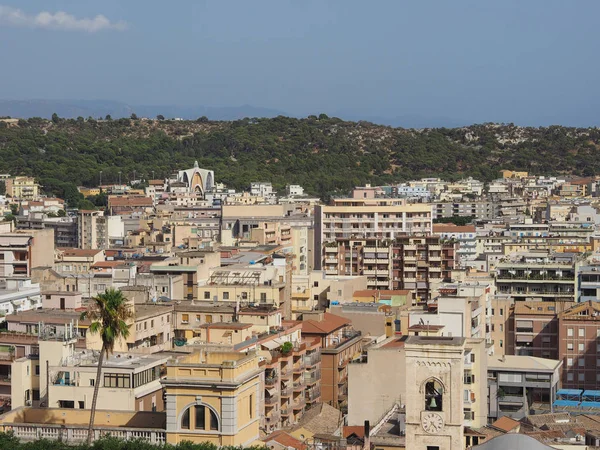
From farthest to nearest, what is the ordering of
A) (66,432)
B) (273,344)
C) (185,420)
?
1. (273,344)
2. (66,432)
3. (185,420)

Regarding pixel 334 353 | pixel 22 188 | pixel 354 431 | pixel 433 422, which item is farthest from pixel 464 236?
pixel 433 422

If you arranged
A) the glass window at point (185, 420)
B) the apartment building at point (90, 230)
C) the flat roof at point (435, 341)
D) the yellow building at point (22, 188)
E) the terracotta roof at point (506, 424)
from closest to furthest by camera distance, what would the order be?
1. the glass window at point (185, 420)
2. the flat roof at point (435, 341)
3. the terracotta roof at point (506, 424)
4. the apartment building at point (90, 230)
5. the yellow building at point (22, 188)

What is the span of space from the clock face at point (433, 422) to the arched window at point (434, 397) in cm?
15

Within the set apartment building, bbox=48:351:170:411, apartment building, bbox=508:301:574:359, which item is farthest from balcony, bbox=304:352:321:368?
apartment building, bbox=508:301:574:359

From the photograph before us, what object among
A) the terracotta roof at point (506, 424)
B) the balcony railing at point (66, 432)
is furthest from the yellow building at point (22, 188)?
the balcony railing at point (66, 432)

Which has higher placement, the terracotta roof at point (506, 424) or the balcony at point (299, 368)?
the balcony at point (299, 368)

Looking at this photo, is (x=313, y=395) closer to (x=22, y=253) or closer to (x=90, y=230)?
(x=22, y=253)

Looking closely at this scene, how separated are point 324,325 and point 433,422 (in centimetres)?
2118

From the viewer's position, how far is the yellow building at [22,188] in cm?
15700

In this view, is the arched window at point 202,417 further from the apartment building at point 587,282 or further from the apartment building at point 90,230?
the apartment building at point 90,230

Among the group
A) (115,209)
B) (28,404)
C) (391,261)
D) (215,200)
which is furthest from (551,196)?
(28,404)

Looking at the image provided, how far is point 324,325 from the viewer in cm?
4903

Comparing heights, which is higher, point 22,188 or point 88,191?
point 22,188

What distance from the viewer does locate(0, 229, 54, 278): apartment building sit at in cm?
6184
